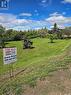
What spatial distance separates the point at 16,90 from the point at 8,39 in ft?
229

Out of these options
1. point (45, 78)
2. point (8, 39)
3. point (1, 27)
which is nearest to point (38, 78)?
point (45, 78)

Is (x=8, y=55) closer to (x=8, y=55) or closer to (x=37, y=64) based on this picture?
(x=8, y=55)

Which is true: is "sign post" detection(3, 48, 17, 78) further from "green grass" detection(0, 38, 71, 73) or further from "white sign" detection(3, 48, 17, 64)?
"green grass" detection(0, 38, 71, 73)

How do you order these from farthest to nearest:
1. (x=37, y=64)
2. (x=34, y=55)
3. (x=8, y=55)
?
(x=34, y=55)
(x=37, y=64)
(x=8, y=55)

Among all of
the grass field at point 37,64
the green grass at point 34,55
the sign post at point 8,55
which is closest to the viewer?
the grass field at point 37,64

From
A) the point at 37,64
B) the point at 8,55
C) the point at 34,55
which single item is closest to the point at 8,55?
the point at 8,55

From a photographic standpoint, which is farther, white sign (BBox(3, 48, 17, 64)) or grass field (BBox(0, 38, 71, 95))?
white sign (BBox(3, 48, 17, 64))

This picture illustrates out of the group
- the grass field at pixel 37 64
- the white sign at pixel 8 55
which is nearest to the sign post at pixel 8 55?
the white sign at pixel 8 55

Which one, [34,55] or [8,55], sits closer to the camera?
[8,55]

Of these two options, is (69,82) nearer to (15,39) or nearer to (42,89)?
(42,89)

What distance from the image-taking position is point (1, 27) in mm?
89062

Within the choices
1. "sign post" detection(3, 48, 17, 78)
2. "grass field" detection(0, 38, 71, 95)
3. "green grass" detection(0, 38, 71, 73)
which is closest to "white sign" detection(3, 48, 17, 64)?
"sign post" detection(3, 48, 17, 78)

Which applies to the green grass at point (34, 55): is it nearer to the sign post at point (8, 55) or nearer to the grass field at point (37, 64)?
the grass field at point (37, 64)

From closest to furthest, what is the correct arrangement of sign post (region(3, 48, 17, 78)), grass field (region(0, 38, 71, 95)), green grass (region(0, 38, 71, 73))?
grass field (region(0, 38, 71, 95)), sign post (region(3, 48, 17, 78)), green grass (region(0, 38, 71, 73))
